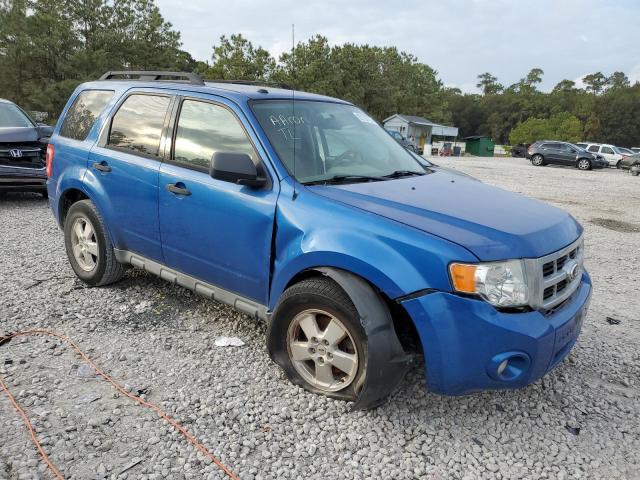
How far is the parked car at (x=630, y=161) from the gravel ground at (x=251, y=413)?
1084 inches

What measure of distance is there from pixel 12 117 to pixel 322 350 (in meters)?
8.25

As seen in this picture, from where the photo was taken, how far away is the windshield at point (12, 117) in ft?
27.2

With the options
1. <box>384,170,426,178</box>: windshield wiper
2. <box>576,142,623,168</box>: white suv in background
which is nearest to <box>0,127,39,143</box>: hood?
<box>384,170,426,178</box>: windshield wiper

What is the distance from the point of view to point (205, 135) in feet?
11.3

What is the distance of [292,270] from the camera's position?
112 inches

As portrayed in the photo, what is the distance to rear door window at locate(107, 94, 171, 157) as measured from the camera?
12.3ft

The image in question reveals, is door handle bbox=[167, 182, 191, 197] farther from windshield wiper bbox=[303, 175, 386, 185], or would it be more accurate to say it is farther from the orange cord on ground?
the orange cord on ground

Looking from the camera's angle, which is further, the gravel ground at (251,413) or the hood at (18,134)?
the hood at (18,134)

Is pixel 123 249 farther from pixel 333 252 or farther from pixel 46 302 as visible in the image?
pixel 333 252

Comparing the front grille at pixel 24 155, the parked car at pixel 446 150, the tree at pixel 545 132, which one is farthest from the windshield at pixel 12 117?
the tree at pixel 545 132

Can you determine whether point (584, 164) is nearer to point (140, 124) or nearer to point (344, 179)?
point (344, 179)

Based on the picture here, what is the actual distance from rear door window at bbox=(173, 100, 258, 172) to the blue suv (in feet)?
0.04

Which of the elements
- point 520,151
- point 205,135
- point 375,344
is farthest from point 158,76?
point 520,151

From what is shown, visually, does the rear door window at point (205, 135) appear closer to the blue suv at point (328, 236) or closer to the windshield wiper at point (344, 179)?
the blue suv at point (328, 236)
